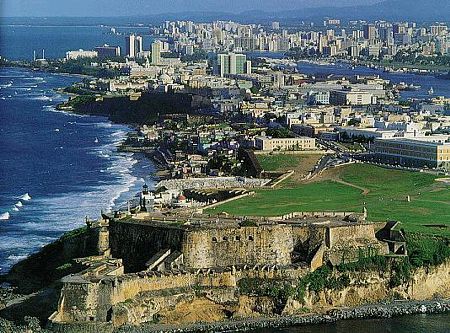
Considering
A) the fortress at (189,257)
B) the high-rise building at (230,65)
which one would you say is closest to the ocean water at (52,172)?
the fortress at (189,257)

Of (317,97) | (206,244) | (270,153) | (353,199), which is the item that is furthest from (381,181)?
(317,97)

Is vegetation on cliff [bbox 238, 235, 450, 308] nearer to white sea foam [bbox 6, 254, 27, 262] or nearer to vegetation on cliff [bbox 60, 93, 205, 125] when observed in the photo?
white sea foam [bbox 6, 254, 27, 262]

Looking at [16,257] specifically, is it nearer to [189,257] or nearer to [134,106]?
[189,257]

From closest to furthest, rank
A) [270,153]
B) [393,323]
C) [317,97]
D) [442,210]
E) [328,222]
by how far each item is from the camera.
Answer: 1. [393,323]
2. [328,222]
3. [442,210]
4. [270,153]
5. [317,97]

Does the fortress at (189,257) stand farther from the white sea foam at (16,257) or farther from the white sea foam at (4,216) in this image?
the white sea foam at (4,216)

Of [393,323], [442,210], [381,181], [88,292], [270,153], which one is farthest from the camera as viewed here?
[270,153]

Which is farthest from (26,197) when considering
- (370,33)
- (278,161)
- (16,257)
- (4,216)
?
(370,33)

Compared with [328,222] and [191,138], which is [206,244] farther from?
[191,138]
